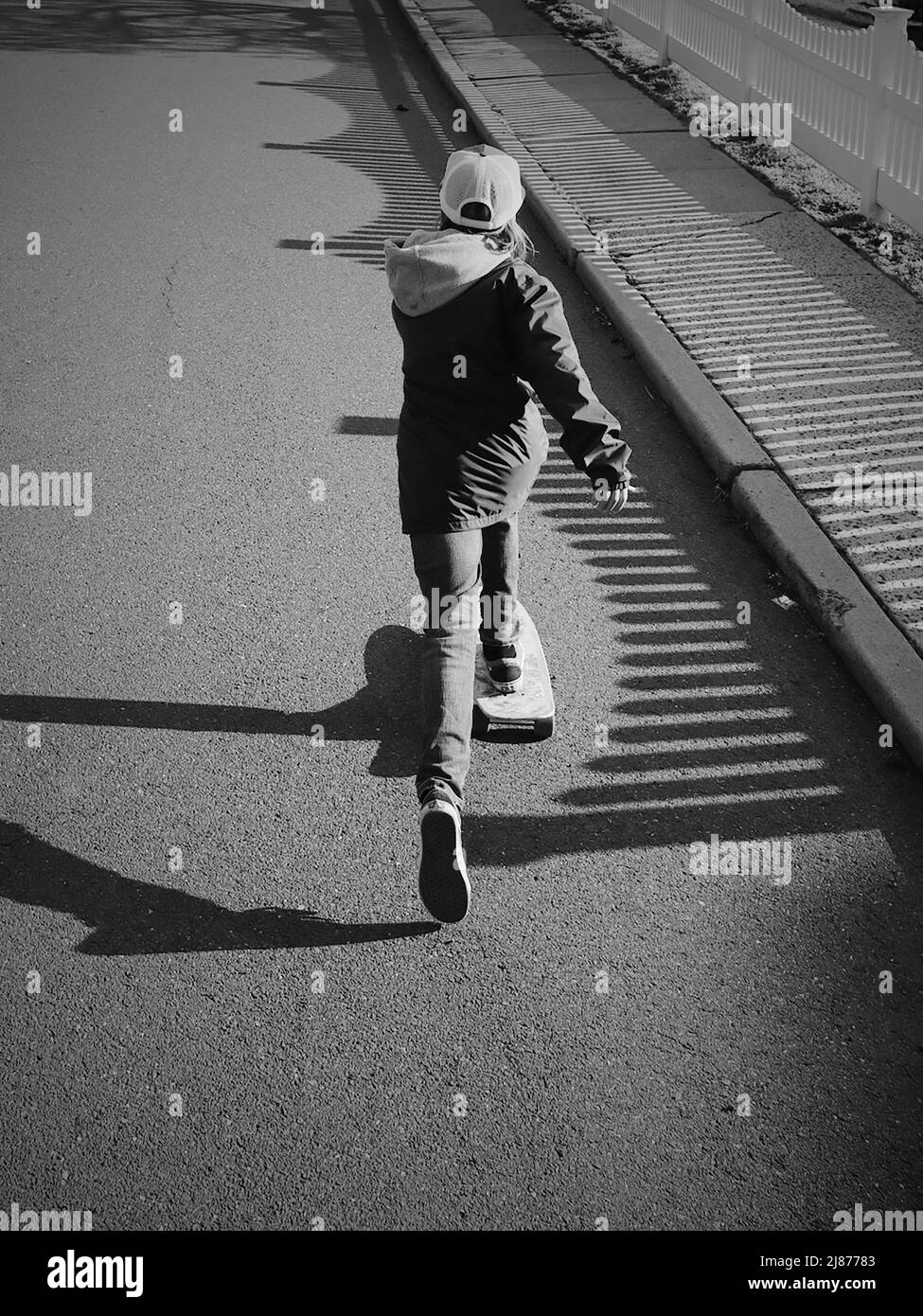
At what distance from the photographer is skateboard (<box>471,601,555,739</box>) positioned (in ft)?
14.0

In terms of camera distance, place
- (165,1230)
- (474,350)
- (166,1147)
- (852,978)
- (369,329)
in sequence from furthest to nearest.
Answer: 1. (369,329)
2. (474,350)
3. (852,978)
4. (166,1147)
5. (165,1230)

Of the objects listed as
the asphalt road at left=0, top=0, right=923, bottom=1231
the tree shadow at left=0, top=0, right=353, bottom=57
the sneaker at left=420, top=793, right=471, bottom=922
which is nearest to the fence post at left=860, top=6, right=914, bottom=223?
the asphalt road at left=0, top=0, right=923, bottom=1231

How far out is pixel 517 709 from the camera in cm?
430

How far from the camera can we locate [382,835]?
12.8ft

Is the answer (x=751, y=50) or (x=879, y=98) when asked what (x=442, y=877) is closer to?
(x=879, y=98)

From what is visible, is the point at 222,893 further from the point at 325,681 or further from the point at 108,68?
the point at 108,68

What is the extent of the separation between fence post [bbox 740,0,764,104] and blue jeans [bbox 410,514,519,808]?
8.67m

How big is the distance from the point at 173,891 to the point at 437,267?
187cm

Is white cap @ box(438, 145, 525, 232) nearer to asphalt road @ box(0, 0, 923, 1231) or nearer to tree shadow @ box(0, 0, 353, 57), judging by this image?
asphalt road @ box(0, 0, 923, 1231)

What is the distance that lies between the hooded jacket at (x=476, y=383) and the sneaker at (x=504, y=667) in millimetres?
626

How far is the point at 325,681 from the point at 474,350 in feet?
4.81

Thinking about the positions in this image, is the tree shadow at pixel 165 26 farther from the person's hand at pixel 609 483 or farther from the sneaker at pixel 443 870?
the sneaker at pixel 443 870

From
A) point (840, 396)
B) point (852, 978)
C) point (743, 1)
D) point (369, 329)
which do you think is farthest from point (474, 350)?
point (743, 1)

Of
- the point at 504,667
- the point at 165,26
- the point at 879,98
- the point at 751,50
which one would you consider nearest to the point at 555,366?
the point at 504,667
